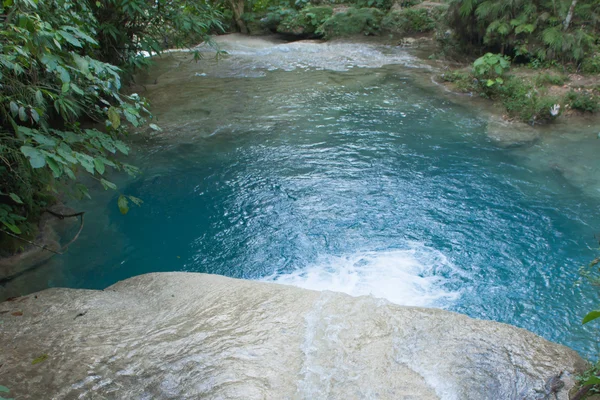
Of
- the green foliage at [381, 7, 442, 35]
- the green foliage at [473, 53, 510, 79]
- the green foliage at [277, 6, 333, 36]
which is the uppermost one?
the green foliage at [277, 6, 333, 36]

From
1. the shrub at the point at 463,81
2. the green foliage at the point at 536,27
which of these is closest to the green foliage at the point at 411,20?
the green foliage at the point at 536,27

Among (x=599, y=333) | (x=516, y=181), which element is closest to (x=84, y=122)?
(x=516, y=181)

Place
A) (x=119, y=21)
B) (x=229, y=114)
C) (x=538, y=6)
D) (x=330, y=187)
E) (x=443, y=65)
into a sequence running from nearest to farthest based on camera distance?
(x=330, y=187), (x=119, y=21), (x=229, y=114), (x=538, y=6), (x=443, y=65)

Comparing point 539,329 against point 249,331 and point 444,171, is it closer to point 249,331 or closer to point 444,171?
point 249,331

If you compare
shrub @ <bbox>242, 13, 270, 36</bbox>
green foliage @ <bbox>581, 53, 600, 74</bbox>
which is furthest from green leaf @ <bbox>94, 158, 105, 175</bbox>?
shrub @ <bbox>242, 13, 270, 36</bbox>

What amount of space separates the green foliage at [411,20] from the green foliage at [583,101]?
8.19 metres

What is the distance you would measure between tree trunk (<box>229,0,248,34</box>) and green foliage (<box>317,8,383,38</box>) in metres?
3.70

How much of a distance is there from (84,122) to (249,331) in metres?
7.28

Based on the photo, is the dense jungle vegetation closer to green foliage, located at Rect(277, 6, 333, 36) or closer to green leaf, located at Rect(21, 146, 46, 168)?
green leaf, located at Rect(21, 146, 46, 168)

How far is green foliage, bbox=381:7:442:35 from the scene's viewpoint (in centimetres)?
1605

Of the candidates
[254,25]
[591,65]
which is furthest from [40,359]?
[254,25]

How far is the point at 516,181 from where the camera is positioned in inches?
263

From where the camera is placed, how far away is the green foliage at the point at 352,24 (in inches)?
657

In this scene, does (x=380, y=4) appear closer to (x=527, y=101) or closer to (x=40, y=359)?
(x=527, y=101)
